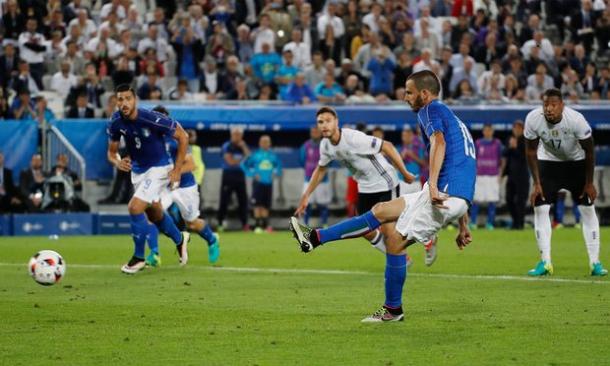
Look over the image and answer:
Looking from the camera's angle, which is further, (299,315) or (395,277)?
(299,315)

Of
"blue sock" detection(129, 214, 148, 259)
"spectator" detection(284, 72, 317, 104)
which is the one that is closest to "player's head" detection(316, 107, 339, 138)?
"blue sock" detection(129, 214, 148, 259)

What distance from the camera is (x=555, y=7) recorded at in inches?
1271

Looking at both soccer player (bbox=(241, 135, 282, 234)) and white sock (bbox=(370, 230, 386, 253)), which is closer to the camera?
white sock (bbox=(370, 230, 386, 253))

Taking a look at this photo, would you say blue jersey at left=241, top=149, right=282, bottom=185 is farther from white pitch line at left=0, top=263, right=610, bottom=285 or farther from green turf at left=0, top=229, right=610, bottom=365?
white pitch line at left=0, top=263, right=610, bottom=285

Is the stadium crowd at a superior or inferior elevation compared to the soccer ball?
superior

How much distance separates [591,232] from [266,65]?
13.9 metres

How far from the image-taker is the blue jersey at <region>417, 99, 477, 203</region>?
10.5m

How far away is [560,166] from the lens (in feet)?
49.5

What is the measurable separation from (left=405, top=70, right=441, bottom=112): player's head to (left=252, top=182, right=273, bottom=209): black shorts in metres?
16.5

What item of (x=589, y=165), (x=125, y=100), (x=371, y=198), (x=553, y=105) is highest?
(x=553, y=105)

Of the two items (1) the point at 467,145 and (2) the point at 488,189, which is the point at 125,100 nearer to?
(1) the point at 467,145

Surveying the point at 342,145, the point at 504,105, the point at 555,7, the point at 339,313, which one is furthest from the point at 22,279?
the point at 555,7

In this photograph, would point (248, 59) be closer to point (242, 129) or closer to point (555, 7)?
point (242, 129)

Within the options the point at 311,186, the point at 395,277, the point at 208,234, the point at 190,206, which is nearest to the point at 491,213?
the point at 208,234
